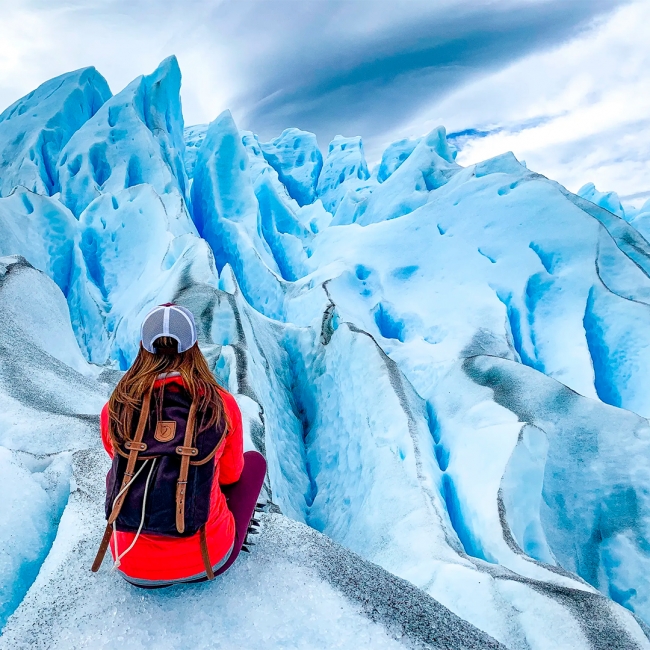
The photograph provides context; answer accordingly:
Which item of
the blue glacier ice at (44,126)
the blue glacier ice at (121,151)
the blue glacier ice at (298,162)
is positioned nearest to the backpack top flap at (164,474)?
the blue glacier ice at (121,151)

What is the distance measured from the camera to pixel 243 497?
1.77 metres

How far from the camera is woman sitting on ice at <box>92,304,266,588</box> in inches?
54.1

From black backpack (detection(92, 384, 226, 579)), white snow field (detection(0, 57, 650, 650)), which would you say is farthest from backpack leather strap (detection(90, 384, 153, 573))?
white snow field (detection(0, 57, 650, 650))

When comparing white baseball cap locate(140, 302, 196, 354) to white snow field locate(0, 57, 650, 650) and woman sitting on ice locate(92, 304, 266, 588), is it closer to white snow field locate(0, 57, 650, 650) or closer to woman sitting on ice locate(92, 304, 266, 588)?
woman sitting on ice locate(92, 304, 266, 588)

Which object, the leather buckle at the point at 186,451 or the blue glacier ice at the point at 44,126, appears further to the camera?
the blue glacier ice at the point at 44,126

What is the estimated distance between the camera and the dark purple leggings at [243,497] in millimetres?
1709

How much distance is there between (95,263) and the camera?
1281 centimetres

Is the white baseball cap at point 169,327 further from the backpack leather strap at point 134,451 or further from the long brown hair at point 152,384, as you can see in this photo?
the backpack leather strap at point 134,451

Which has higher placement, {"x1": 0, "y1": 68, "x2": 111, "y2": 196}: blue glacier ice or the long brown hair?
{"x1": 0, "y1": 68, "x2": 111, "y2": 196}: blue glacier ice

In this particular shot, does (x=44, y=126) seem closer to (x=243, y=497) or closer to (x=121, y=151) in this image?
(x=121, y=151)

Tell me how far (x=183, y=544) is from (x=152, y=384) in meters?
0.53

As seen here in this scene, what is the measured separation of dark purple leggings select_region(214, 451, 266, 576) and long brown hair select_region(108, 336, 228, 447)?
0.45 m

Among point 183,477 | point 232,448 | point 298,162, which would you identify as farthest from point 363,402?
point 298,162

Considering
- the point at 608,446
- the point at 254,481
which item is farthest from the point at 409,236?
the point at 254,481
